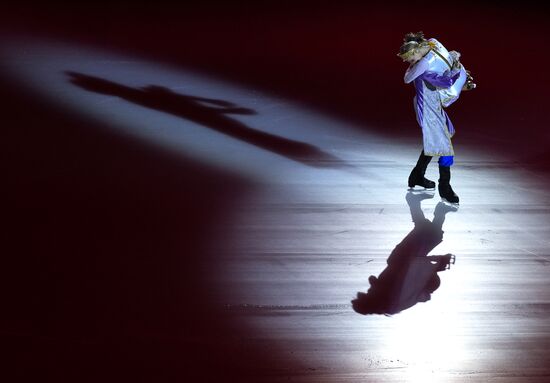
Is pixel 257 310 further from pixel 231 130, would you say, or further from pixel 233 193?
pixel 231 130

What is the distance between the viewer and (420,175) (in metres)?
3.94

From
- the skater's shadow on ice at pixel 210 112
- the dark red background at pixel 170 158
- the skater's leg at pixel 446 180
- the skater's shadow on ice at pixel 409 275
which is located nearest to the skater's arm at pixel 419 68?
the skater's leg at pixel 446 180

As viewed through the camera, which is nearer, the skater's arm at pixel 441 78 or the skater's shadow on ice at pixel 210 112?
the skater's arm at pixel 441 78

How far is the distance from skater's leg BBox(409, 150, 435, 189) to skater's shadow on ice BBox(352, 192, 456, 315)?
32 centimetres

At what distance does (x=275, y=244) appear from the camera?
3.34m

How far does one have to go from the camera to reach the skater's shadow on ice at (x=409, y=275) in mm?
2885

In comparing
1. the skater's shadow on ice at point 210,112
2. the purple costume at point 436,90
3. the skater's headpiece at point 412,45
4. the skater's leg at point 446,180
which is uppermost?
the skater's headpiece at point 412,45

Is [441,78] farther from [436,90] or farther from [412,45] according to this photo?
[412,45]

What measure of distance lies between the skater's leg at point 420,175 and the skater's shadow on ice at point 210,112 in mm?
478

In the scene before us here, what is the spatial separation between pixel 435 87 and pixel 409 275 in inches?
38.9

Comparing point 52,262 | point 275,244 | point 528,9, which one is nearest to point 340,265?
point 275,244

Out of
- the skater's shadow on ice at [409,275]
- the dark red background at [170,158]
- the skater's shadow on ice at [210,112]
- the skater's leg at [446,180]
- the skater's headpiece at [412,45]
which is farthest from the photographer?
the skater's shadow on ice at [210,112]

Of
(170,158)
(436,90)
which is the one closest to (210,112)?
(170,158)

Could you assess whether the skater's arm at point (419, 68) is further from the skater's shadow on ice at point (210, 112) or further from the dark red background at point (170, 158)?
the dark red background at point (170, 158)
